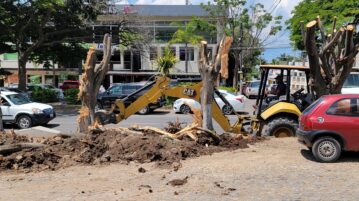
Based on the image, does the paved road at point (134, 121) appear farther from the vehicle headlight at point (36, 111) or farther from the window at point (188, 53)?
the window at point (188, 53)

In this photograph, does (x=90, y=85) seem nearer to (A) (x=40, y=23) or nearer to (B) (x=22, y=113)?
→ (B) (x=22, y=113)

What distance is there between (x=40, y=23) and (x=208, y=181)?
25864 mm

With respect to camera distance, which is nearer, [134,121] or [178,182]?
[178,182]

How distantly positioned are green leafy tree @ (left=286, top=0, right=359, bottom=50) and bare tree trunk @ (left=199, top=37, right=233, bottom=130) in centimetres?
1502

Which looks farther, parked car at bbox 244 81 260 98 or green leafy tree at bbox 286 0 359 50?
parked car at bbox 244 81 260 98

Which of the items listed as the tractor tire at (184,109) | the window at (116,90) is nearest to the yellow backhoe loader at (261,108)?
the tractor tire at (184,109)

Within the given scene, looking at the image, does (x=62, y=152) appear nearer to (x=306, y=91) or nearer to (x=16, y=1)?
(x=306, y=91)

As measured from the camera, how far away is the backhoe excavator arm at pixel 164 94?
13531mm

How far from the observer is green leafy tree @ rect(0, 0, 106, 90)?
3083 cm

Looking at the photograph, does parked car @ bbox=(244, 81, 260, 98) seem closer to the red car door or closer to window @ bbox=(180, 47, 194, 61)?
window @ bbox=(180, 47, 194, 61)

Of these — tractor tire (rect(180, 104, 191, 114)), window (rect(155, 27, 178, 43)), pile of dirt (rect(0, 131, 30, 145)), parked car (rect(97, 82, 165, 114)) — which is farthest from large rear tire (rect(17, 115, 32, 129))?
window (rect(155, 27, 178, 43))

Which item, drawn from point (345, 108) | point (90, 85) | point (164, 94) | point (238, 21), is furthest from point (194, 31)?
point (345, 108)

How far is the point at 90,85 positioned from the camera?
1259 centimetres

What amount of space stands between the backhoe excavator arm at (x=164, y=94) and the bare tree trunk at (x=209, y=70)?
2.91 ft
